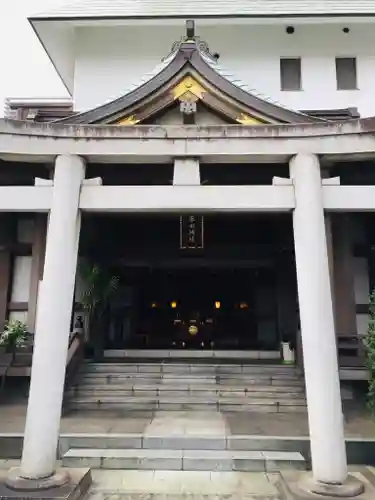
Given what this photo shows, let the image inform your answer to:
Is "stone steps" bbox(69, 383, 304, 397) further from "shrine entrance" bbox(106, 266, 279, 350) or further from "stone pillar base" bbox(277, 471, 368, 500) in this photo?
"shrine entrance" bbox(106, 266, 279, 350)

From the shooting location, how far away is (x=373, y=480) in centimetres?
713

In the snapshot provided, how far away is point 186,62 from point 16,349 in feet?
26.6

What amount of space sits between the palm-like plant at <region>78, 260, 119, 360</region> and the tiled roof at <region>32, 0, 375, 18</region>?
9576 millimetres

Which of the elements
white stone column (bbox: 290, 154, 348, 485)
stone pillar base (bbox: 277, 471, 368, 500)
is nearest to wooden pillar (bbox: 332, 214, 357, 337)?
Answer: white stone column (bbox: 290, 154, 348, 485)

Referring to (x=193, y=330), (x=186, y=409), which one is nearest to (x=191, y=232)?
(x=186, y=409)

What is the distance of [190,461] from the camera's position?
7.84m

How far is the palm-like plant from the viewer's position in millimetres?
13547

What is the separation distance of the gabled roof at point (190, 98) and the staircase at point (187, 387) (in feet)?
22.4

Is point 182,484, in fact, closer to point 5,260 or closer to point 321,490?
point 321,490

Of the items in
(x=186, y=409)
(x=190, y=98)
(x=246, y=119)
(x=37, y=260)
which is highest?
(x=190, y=98)

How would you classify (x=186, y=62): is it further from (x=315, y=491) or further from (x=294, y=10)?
(x=294, y=10)

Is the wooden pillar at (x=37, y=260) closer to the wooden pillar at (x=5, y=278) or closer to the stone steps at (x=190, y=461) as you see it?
the wooden pillar at (x=5, y=278)

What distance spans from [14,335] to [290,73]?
43.7ft

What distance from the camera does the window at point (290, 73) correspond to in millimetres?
16703
